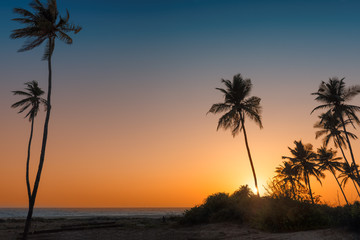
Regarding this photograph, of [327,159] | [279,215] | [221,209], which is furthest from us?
[327,159]

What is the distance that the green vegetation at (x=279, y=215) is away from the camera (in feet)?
39.5

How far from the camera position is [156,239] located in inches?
574

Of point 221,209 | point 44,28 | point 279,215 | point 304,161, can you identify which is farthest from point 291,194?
point 304,161

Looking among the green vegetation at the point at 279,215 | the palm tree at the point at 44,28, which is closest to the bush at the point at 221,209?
the green vegetation at the point at 279,215

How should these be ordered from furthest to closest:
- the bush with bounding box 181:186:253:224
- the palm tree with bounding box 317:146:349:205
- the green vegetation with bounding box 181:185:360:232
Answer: the palm tree with bounding box 317:146:349:205, the bush with bounding box 181:186:253:224, the green vegetation with bounding box 181:185:360:232

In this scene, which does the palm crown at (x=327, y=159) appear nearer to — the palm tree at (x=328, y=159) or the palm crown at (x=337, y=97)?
the palm tree at (x=328, y=159)

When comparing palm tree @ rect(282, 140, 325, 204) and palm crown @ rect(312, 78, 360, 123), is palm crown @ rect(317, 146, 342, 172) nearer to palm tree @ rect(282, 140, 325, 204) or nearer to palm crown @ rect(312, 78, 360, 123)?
palm tree @ rect(282, 140, 325, 204)

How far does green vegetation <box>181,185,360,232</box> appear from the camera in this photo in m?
12.0

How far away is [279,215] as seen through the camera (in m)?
13.2

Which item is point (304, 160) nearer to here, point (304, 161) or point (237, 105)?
point (304, 161)

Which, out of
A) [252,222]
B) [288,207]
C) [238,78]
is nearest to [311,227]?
[288,207]

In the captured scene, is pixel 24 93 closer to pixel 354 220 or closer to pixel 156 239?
pixel 156 239

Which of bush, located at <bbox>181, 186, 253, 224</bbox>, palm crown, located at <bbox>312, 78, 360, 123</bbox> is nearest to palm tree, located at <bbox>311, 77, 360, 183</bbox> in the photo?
palm crown, located at <bbox>312, 78, 360, 123</bbox>

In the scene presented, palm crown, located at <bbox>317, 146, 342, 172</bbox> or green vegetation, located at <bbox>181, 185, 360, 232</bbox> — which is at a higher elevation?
palm crown, located at <bbox>317, 146, 342, 172</bbox>
